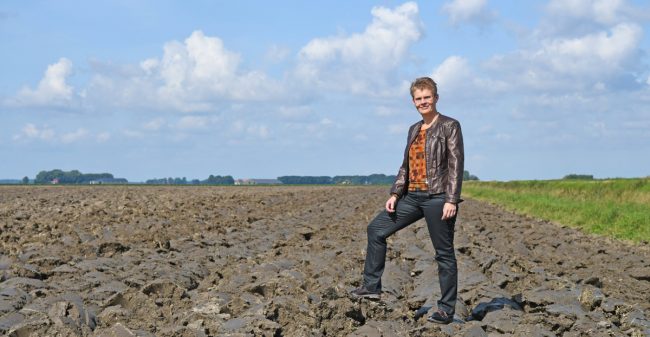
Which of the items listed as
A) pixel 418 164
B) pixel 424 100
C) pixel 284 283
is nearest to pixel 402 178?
pixel 418 164

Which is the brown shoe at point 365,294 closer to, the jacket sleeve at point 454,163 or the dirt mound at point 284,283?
the dirt mound at point 284,283

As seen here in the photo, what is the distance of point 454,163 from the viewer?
582cm

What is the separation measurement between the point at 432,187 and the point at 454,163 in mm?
276

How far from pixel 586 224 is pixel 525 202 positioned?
947 centimetres

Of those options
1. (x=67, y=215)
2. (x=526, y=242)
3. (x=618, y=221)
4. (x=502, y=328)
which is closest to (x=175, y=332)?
(x=502, y=328)

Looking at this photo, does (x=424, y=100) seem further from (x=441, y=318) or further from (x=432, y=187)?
(x=441, y=318)

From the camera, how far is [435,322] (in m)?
6.15

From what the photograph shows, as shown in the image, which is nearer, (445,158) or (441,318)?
(445,158)

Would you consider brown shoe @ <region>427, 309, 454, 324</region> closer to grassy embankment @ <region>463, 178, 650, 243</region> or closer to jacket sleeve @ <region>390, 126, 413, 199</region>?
jacket sleeve @ <region>390, 126, 413, 199</region>

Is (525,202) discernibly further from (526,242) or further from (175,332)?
(175,332)

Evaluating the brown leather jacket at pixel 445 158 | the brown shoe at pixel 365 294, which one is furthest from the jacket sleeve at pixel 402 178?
the brown shoe at pixel 365 294

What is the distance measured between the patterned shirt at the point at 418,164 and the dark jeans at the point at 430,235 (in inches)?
3.0

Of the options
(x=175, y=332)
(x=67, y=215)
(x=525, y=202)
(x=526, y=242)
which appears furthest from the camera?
(x=525, y=202)

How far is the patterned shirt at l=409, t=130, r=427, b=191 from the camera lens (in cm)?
599
